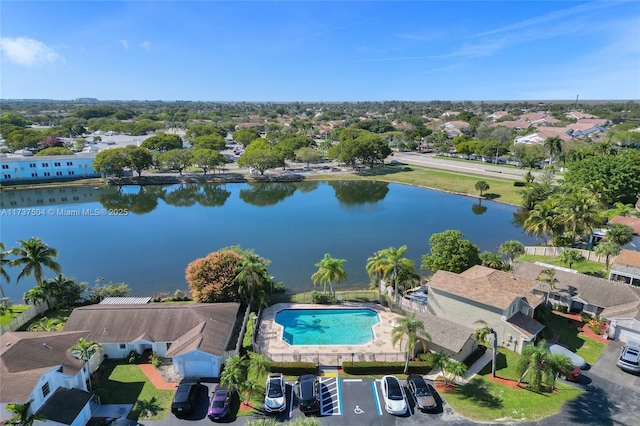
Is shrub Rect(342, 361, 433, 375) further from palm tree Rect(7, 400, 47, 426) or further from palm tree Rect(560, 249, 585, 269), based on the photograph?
palm tree Rect(560, 249, 585, 269)

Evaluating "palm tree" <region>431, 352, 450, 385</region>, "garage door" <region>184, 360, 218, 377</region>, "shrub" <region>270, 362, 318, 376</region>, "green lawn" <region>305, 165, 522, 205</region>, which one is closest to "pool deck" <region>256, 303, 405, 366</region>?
"shrub" <region>270, 362, 318, 376</region>

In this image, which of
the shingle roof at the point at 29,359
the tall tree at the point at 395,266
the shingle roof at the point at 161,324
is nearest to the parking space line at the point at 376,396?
the shingle roof at the point at 161,324

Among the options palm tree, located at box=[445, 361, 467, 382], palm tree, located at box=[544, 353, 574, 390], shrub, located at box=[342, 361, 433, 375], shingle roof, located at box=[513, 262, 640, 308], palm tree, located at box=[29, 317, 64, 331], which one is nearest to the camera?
palm tree, located at box=[544, 353, 574, 390]

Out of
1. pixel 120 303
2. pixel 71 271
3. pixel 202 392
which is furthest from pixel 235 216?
pixel 202 392

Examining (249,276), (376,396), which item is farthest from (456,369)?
(249,276)

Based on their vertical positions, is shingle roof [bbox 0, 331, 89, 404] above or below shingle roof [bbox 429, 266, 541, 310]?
below

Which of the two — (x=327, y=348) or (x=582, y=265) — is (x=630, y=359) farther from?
(x=327, y=348)
